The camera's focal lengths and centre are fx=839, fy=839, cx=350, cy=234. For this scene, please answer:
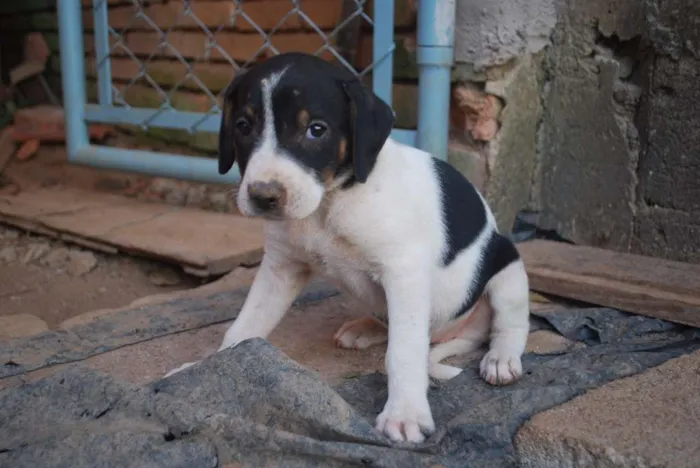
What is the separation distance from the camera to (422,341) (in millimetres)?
2291

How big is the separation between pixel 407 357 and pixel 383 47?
1856 mm

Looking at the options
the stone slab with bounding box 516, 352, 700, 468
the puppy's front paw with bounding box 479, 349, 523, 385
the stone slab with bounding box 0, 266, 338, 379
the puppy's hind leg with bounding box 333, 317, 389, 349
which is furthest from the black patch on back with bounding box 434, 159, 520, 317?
the stone slab with bounding box 0, 266, 338, 379

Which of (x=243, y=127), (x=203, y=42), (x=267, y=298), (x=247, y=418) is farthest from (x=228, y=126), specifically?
(x=203, y=42)

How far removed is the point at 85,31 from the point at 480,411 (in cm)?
491

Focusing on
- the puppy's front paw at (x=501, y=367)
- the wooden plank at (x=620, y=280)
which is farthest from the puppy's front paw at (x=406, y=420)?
the wooden plank at (x=620, y=280)

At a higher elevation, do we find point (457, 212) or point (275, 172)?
point (275, 172)

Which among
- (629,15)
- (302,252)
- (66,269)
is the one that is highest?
(629,15)

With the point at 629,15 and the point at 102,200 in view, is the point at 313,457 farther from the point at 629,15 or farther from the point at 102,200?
the point at 102,200

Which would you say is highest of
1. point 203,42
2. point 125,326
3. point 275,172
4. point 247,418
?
point 275,172

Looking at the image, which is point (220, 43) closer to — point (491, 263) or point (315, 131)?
point (491, 263)

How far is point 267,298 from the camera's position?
2637 millimetres

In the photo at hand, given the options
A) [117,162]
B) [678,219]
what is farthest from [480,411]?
[117,162]

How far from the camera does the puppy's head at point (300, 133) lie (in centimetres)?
213

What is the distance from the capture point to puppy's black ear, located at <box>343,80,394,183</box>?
2.27m
